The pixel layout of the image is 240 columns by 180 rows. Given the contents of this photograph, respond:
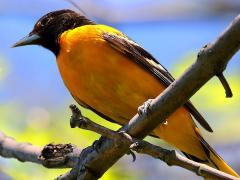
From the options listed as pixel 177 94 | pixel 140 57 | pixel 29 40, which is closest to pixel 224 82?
pixel 177 94

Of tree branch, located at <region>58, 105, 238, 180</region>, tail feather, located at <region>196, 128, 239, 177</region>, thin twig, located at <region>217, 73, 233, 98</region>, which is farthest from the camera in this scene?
tail feather, located at <region>196, 128, 239, 177</region>

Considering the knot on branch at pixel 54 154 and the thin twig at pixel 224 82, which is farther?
the knot on branch at pixel 54 154

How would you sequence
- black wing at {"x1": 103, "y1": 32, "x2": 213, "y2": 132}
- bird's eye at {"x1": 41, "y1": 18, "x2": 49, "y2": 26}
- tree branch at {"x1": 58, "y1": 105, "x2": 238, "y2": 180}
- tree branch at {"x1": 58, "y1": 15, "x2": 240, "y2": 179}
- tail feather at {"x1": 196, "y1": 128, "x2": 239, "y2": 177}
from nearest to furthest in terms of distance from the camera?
tree branch at {"x1": 58, "y1": 15, "x2": 240, "y2": 179} < tree branch at {"x1": 58, "y1": 105, "x2": 238, "y2": 180} < tail feather at {"x1": 196, "y1": 128, "x2": 239, "y2": 177} < black wing at {"x1": 103, "y1": 32, "x2": 213, "y2": 132} < bird's eye at {"x1": 41, "y1": 18, "x2": 49, "y2": 26}

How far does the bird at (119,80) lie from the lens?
4.30 meters

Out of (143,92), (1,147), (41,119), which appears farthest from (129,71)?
(41,119)

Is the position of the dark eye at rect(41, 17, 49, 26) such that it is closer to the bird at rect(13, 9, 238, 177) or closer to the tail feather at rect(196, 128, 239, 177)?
the bird at rect(13, 9, 238, 177)

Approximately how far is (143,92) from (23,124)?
1347 mm

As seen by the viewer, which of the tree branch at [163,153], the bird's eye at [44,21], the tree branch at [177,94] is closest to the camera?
the tree branch at [177,94]

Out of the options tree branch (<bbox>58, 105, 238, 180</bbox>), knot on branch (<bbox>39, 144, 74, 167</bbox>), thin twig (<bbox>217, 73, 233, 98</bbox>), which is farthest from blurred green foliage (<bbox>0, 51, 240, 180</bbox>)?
thin twig (<bbox>217, 73, 233, 98</bbox>)

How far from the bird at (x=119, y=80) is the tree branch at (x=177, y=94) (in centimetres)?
106

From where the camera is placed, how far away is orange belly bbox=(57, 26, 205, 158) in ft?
14.1

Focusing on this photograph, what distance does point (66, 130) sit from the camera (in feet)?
17.9

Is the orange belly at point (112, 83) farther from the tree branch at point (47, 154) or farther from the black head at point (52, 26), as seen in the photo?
the tree branch at point (47, 154)

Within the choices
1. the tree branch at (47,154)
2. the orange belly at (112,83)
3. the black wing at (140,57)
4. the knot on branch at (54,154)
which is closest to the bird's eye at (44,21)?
the orange belly at (112,83)
